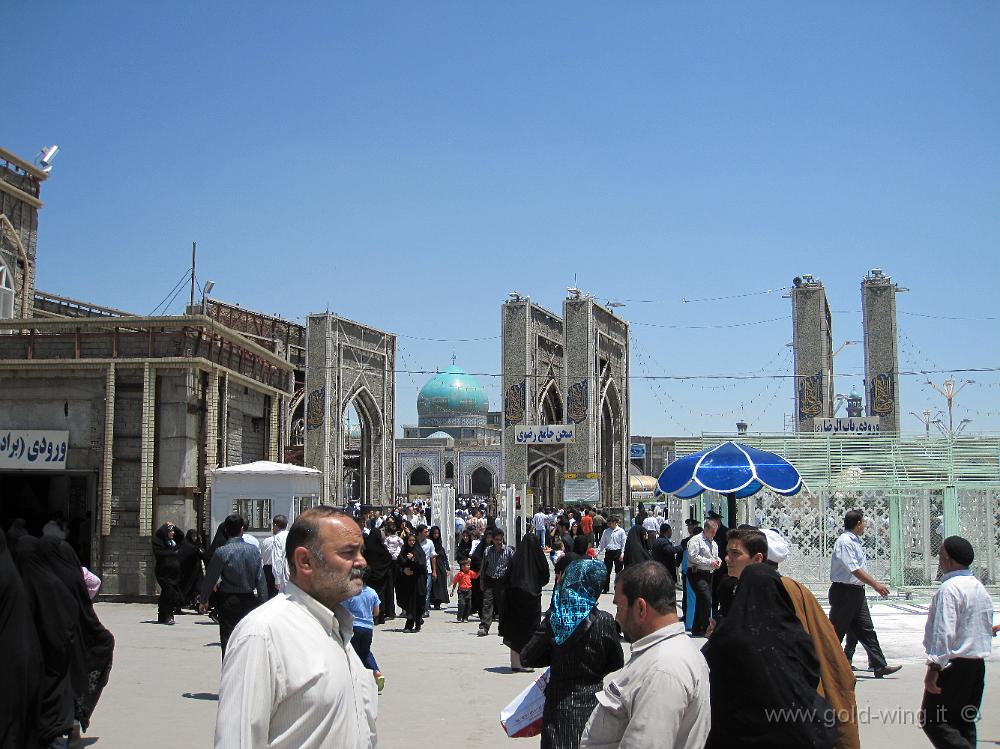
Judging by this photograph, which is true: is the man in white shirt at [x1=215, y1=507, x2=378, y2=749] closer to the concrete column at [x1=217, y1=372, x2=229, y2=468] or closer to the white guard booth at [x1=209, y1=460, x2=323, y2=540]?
the white guard booth at [x1=209, y1=460, x2=323, y2=540]

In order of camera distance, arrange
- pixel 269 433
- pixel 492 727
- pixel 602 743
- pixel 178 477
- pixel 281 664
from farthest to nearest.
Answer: pixel 269 433 → pixel 178 477 → pixel 492 727 → pixel 602 743 → pixel 281 664

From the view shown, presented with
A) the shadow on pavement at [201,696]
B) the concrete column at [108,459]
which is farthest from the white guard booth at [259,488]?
the shadow on pavement at [201,696]

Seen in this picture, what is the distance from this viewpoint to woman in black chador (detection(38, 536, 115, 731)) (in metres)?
5.38

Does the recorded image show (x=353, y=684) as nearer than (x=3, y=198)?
Yes

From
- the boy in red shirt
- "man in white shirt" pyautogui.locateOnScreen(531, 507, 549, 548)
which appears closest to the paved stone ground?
the boy in red shirt

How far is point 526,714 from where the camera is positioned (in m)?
4.00

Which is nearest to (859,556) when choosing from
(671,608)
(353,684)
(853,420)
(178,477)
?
(671,608)

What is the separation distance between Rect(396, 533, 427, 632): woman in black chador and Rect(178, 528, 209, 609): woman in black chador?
2792 mm

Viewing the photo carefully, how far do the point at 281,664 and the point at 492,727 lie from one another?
4785 mm

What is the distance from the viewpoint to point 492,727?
21.9 feet

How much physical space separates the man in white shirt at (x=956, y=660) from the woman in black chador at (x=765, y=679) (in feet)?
6.14

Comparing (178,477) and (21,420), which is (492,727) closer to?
(178,477)

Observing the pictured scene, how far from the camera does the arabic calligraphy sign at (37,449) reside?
1434 centimetres

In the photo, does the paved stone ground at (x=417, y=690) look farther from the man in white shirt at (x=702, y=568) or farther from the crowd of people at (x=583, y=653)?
the man in white shirt at (x=702, y=568)
